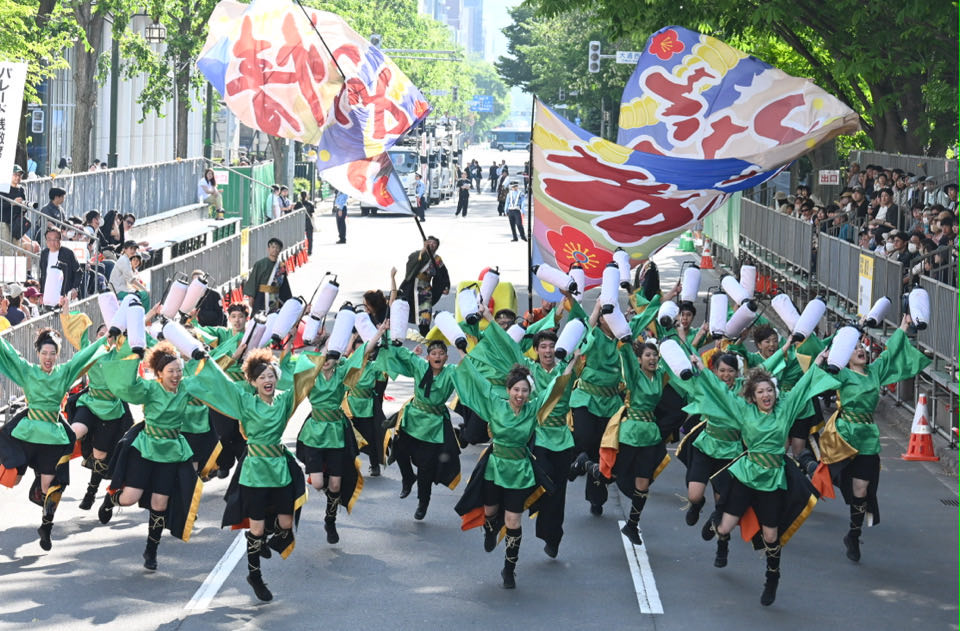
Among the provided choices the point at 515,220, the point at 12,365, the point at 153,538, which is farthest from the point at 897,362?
the point at 515,220

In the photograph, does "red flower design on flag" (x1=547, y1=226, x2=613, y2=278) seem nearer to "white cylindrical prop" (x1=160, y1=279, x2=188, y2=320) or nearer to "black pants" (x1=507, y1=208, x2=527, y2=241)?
"white cylindrical prop" (x1=160, y1=279, x2=188, y2=320)

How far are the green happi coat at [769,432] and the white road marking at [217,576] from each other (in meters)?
3.57

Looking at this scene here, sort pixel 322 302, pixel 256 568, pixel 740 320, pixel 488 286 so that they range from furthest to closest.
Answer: pixel 488 286 → pixel 740 320 → pixel 322 302 → pixel 256 568

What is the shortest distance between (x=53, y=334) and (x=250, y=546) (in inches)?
95.8

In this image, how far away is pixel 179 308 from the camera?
12.6 meters

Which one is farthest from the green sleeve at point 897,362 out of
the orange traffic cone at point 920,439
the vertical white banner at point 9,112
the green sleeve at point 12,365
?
the vertical white banner at point 9,112

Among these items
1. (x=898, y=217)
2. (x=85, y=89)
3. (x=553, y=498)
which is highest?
(x=85, y=89)

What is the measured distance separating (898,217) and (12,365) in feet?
47.6

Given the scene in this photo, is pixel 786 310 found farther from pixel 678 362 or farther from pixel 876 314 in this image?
pixel 678 362

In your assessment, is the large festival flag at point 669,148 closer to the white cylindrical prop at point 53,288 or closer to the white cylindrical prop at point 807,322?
the white cylindrical prop at point 807,322

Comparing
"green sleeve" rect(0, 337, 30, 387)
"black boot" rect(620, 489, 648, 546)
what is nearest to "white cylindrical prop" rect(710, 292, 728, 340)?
"black boot" rect(620, 489, 648, 546)

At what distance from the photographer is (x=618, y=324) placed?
459 inches

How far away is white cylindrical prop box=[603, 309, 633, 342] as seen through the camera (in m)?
11.6

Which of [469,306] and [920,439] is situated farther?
[920,439]
